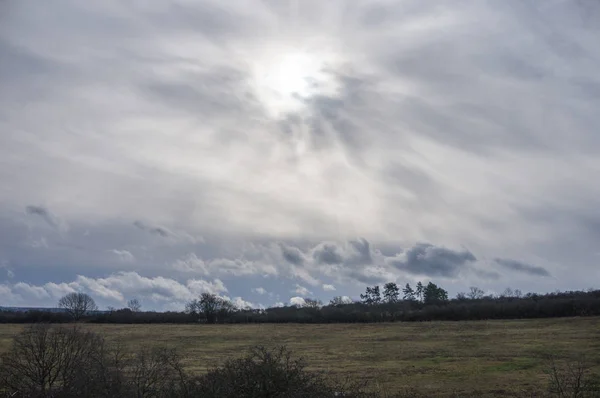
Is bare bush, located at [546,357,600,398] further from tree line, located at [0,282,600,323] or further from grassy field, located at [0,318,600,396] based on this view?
tree line, located at [0,282,600,323]

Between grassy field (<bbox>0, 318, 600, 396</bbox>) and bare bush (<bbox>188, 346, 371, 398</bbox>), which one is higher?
bare bush (<bbox>188, 346, 371, 398</bbox>)

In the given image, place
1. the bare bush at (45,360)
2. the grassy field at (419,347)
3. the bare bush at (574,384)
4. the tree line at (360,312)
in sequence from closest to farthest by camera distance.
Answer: the bare bush at (574,384), the bare bush at (45,360), the grassy field at (419,347), the tree line at (360,312)

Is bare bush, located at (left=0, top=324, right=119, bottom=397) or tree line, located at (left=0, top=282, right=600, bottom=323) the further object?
tree line, located at (left=0, top=282, right=600, bottom=323)

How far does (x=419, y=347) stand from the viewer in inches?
3538

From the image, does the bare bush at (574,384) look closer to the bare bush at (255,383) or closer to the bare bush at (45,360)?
the bare bush at (255,383)

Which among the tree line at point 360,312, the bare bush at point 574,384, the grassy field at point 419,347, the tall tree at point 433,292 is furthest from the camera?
the tall tree at point 433,292

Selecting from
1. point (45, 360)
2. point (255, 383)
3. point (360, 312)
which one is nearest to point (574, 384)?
point (255, 383)

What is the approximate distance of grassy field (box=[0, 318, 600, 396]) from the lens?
6038 cm

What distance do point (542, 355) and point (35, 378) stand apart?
63.8m

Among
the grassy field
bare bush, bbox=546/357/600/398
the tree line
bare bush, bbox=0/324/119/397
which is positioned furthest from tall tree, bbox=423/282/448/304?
bare bush, bbox=0/324/119/397

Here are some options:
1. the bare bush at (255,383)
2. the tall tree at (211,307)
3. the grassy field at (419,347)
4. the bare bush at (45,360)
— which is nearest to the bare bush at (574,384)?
the grassy field at (419,347)

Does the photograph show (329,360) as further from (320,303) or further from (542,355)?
(320,303)

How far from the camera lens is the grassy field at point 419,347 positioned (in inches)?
2377

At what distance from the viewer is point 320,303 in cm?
19488
